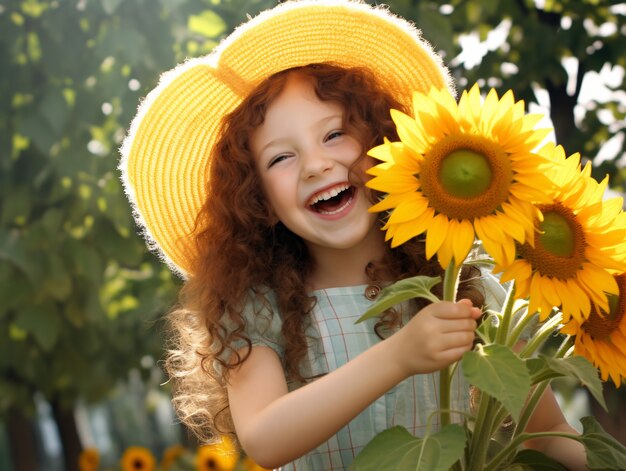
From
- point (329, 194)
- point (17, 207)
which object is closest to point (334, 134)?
point (329, 194)

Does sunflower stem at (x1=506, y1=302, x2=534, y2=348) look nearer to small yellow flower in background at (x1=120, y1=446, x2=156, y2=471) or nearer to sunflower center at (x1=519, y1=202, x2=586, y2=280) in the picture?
sunflower center at (x1=519, y1=202, x2=586, y2=280)

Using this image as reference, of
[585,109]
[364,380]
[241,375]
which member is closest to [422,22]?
[585,109]

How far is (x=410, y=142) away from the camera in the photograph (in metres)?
1.33

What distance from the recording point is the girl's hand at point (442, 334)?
1.38m

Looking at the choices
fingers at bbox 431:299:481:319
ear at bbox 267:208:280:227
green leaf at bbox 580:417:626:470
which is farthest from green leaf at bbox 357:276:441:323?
ear at bbox 267:208:280:227

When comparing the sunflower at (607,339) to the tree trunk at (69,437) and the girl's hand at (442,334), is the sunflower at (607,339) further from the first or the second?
the tree trunk at (69,437)

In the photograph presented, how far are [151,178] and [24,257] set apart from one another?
2.30m

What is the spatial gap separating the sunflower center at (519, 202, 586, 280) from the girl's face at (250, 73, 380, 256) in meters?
0.56

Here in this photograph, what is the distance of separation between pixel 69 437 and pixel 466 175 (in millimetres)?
6879

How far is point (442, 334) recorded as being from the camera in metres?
1.38

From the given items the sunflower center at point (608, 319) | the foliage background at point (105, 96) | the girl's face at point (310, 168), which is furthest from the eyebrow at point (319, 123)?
the foliage background at point (105, 96)

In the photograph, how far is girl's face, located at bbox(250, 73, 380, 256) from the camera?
74.2 inches

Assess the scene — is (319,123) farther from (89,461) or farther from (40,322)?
(89,461)

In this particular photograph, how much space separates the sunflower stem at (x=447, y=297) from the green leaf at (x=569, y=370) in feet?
0.41
